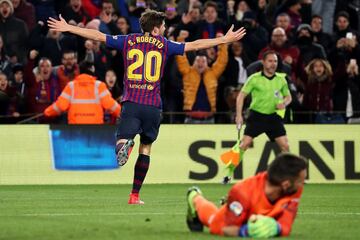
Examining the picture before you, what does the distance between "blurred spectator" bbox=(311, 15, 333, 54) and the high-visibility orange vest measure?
17.1 ft

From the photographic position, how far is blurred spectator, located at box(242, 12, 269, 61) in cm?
2339

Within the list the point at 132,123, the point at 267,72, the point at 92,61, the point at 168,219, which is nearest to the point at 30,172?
the point at 92,61

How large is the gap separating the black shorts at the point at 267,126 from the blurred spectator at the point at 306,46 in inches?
143

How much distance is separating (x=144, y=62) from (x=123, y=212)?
2.21 meters

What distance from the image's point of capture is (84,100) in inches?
820

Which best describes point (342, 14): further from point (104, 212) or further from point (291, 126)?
point (104, 212)

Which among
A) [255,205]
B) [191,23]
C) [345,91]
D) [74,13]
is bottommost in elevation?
[345,91]

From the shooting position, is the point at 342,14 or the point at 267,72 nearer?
the point at 267,72

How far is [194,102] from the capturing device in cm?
2214

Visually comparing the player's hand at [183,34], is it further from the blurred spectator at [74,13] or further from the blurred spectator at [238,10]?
the blurred spectator at [74,13]

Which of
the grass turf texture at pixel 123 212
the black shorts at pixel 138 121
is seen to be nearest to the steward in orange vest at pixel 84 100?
the grass turf texture at pixel 123 212

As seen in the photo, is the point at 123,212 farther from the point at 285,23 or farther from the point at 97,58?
the point at 285,23

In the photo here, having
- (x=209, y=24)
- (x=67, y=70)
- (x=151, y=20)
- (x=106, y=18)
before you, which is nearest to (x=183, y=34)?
(x=209, y=24)

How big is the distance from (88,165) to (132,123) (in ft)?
22.8
